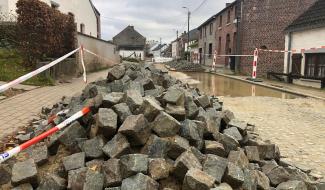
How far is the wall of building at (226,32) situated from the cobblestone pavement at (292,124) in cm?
1958

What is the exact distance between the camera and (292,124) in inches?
307

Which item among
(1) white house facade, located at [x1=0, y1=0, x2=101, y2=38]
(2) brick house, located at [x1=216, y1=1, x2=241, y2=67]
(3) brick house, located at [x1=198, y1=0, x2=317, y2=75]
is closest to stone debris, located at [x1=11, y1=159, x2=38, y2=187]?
(1) white house facade, located at [x1=0, y1=0, x2=101, y2=38]

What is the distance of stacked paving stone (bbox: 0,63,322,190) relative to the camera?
11.4 feet

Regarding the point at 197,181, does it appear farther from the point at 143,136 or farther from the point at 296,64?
the point at 296,64

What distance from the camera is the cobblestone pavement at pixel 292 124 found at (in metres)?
5.47

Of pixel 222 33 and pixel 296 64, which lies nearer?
pixel 296 64

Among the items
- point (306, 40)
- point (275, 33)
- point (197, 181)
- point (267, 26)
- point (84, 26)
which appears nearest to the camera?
point (197, 181)

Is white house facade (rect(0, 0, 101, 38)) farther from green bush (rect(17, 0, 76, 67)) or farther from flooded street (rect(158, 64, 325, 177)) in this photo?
flooded street (rect(158, 64, 325, 177))

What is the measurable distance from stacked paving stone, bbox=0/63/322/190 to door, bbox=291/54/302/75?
55.1ft

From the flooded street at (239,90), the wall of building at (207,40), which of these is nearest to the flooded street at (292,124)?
the flooded street at (239,90)

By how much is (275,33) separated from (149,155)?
24569 millimetres

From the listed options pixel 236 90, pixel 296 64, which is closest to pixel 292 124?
pixel 236 90

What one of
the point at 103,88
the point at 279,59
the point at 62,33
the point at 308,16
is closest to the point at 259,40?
the point at 279,59

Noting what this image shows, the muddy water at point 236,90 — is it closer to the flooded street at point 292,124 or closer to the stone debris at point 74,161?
the flooded street at point 292,124
